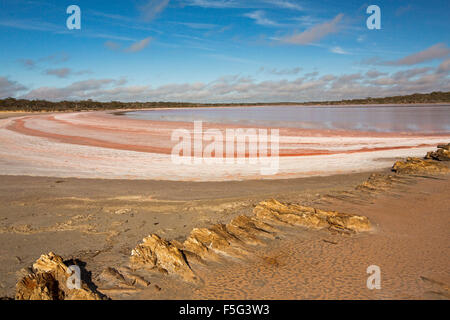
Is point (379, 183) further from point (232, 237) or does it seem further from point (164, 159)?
point (164, 159)

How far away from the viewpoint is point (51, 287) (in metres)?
3.97

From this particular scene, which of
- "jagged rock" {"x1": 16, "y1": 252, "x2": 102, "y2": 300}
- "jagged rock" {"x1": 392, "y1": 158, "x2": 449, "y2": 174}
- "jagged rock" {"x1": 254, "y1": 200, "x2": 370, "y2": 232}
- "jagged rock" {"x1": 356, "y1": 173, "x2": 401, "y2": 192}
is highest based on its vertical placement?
"jagged rock" {"x1": 392, "y1": 158, "x2": 449, "y2": 174}

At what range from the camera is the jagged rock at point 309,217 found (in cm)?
604

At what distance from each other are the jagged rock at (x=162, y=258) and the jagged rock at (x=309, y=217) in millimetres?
2222

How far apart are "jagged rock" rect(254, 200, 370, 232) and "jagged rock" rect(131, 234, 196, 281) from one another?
2222 mm

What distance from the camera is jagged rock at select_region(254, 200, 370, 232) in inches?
238

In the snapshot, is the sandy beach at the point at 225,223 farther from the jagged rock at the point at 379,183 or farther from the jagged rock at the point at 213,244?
the jagged rock at the point at 213,244

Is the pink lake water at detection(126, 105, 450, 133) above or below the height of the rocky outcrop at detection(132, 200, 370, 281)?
above

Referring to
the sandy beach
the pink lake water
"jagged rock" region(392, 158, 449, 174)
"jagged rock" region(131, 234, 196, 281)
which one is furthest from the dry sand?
the pink lake water

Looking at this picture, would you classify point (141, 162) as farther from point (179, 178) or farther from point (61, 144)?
point (61, 144)

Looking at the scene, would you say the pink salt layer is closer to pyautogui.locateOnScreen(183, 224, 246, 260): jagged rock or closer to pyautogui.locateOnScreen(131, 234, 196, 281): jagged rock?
pyautogui.locateOnScreen(183, 224, 246, 260): jagged rock
